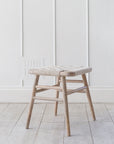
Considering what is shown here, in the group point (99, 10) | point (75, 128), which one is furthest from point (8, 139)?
point (99, 10)

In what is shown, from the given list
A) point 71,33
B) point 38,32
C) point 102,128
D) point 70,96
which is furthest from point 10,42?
point 102,128

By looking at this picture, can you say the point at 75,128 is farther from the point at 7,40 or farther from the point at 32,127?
the point at 7,40

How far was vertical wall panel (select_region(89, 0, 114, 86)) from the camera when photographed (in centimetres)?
325

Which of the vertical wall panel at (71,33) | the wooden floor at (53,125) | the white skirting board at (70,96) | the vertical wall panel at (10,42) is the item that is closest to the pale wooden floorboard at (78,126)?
the wooden floor at (53,125)

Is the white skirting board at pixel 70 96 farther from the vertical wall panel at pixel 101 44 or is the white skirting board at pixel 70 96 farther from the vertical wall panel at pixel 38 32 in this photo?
the vertical wall panel at pixel 38 32

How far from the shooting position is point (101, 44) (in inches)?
129

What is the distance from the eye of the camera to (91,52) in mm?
3279

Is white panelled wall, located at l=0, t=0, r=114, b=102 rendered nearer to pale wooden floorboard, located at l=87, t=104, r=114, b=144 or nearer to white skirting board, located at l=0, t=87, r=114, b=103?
white skirting board, located at l=0, t=87, r=114, b=103

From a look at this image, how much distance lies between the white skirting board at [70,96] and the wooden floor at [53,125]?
4.1 inches

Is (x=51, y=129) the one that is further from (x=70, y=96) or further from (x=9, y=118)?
(x=70, y=96)

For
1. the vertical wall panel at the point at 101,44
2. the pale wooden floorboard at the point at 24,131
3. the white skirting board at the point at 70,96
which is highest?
the vertical wall panel at the point at 101,44

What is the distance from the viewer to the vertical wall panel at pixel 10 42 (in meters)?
3.28

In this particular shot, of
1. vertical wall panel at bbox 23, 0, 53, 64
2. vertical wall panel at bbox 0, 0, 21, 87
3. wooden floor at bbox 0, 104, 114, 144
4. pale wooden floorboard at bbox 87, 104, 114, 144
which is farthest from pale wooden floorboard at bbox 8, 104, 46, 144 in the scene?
vertical wall panel at bbox 23, 0, 53, 64

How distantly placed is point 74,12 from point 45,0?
301 mm
